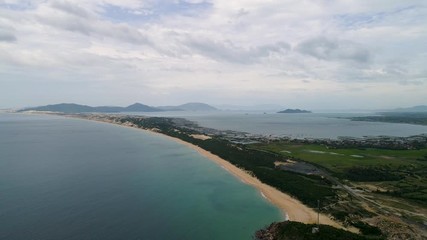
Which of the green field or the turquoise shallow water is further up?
the green field

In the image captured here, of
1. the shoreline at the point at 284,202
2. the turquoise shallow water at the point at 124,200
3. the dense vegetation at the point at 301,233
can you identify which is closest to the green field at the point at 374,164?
the shoreline at the point at 284,202

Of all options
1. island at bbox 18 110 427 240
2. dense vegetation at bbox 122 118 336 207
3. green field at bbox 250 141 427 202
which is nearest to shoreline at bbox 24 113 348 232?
island at bbox 18 110 427 240

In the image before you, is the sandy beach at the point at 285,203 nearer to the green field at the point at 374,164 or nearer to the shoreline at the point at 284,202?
the shoreline at the point at 284,202

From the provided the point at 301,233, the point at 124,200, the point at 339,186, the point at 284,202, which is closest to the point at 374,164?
the point at 339,186

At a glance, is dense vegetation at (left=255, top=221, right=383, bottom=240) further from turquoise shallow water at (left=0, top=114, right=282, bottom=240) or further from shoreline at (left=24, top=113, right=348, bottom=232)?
shoreline at (left=24, top=113, right=348, bottom=232)

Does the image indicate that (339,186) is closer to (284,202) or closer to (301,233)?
(284,202)

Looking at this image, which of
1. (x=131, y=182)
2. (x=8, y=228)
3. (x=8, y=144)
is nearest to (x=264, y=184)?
(x=131, y=182)

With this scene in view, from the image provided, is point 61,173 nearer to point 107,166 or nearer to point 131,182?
point 107,166

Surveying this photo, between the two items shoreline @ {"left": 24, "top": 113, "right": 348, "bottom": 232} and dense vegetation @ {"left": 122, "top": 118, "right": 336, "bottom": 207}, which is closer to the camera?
shoreline @ {"left": 24, "top": 113, "right": 348, "bottom": 232}
